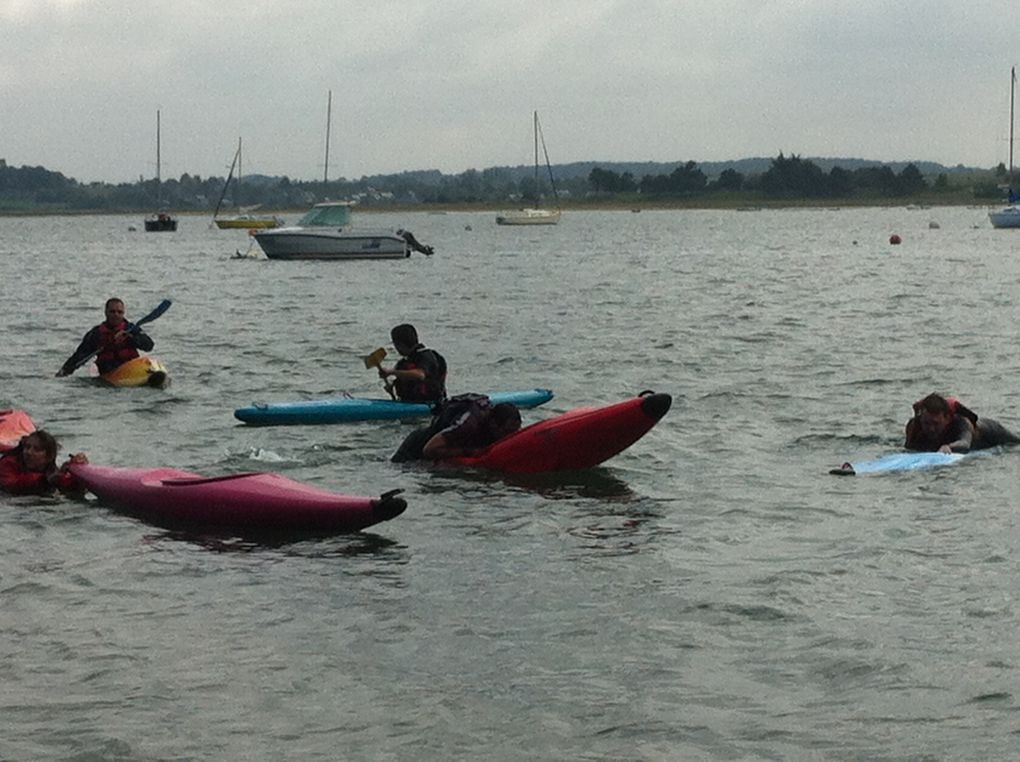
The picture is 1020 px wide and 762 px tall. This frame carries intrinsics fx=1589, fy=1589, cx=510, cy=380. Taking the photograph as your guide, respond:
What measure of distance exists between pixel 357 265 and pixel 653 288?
54.5 feet

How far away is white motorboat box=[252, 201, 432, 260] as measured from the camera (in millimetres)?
61188

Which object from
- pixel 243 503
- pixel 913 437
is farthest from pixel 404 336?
pixel 913 437

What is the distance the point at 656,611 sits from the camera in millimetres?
9836

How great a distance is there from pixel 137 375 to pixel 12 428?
5.84m

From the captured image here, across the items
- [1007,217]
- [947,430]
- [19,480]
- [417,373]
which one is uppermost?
[1007,217]

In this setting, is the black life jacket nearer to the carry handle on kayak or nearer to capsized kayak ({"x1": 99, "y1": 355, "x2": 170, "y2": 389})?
the carry handle on kayak

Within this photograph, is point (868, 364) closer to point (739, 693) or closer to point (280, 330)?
point (280, 330)

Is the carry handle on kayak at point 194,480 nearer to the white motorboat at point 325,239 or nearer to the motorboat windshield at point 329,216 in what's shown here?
the white motorboat at point 325,239

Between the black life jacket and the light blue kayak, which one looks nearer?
the light blue kayak

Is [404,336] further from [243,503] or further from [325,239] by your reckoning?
[325,239]

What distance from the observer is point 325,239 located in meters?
61.0

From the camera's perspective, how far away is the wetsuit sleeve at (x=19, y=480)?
13.4 metres

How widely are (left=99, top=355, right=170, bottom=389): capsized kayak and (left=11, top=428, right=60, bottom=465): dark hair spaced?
7.32m

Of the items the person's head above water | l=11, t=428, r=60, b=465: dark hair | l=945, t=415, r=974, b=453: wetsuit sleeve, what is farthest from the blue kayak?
l=945, t=415, r=974, b=453: wetsuit sleeve
